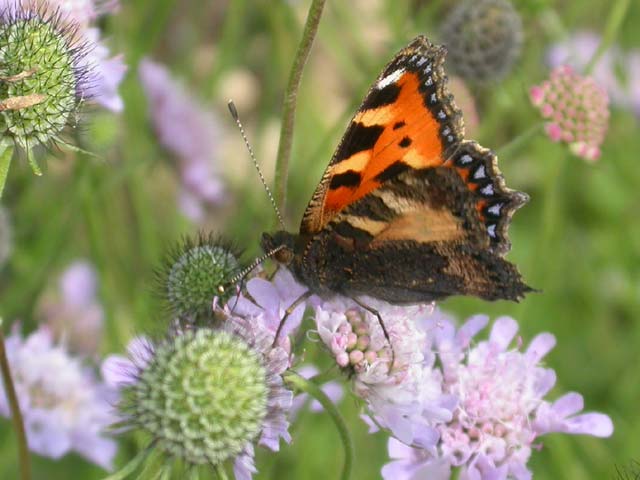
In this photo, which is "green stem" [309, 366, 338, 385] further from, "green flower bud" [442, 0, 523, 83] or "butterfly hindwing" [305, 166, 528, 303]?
"green flower bud" [442, 0, 523, 83]

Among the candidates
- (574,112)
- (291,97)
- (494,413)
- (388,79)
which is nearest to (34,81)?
(291,97)

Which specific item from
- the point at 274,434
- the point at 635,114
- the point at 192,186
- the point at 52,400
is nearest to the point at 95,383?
the point at 52,400

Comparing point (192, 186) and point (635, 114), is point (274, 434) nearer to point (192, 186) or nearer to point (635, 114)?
point (192, 186)

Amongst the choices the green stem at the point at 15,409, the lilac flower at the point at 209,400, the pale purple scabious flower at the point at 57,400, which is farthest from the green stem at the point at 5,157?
the pale purple scabious flower at the point at 57,400

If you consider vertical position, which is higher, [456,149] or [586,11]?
[586,11]

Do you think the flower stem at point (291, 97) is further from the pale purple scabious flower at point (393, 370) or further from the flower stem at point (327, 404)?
the flower stem at point (327, 404)

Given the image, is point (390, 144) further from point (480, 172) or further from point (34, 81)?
point (34, 81)

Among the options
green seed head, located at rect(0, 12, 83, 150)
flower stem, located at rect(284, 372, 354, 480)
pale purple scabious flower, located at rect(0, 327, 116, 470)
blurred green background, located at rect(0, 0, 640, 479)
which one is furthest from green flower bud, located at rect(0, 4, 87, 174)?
pale purple scabious flower, located at rect(0, 327, 116, 470)
